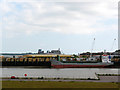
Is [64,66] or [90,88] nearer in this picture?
[90,88]

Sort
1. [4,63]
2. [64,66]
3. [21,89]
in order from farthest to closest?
[4,63] → [64,66] → [21,89]

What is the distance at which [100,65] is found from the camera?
321 feet

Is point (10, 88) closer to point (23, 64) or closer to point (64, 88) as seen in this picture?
point (64, 88)

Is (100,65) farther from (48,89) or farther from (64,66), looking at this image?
(48,89)

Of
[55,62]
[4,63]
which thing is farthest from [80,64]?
[4,63]

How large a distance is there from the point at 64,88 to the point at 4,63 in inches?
3127

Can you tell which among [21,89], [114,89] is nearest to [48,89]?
[21,89]

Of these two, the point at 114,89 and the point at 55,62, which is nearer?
the point at 114,89

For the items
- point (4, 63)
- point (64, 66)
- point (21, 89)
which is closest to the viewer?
point (21, 89)

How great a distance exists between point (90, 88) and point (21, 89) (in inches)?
435

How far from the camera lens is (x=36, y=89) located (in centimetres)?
3194

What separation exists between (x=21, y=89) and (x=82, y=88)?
9.74 m

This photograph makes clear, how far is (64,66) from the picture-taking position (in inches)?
3787

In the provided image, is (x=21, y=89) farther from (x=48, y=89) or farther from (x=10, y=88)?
(x=48, y=89)
